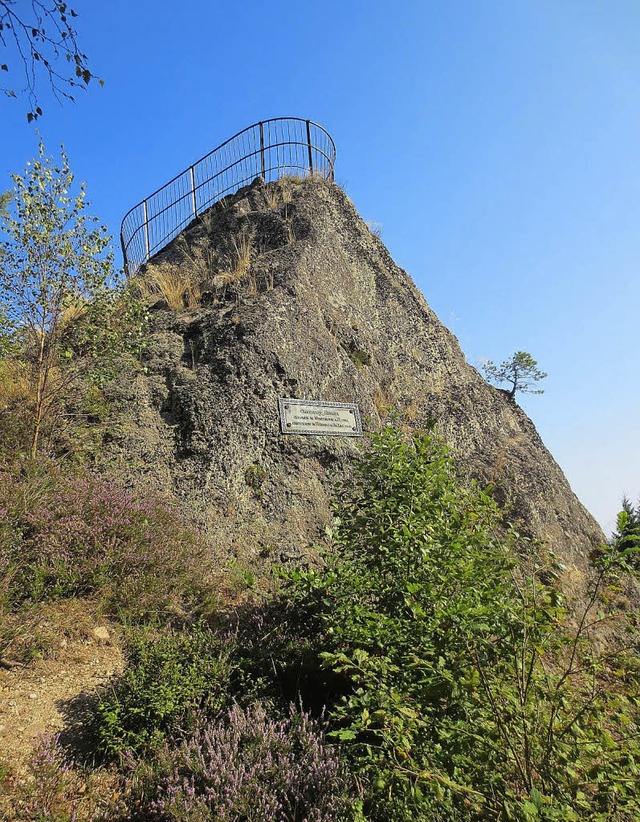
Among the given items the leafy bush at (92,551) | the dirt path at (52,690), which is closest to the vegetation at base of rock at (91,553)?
the leafy bush at (92,551)

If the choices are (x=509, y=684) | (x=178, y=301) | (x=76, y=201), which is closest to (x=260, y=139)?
(x=178, y=301)

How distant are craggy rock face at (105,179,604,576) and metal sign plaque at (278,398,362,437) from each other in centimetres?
15

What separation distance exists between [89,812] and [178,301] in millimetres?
8582

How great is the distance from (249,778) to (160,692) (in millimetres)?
935

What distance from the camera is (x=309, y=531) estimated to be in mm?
7113

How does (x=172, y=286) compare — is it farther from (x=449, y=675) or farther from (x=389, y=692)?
(x=449, y=675)

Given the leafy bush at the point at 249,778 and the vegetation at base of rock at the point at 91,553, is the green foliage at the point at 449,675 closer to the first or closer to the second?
the leafy bush at the point at 249,778

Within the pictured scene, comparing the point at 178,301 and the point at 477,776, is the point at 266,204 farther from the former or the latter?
the point at 477,776

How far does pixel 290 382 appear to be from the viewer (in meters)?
8.46

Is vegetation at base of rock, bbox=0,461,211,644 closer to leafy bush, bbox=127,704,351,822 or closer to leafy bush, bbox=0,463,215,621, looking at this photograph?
leafy bush, bbox=0,463,215,621

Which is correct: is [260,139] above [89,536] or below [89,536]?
above

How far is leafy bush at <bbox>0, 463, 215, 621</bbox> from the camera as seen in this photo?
14.9 feet

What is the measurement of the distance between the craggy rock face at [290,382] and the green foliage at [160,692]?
2255 mm

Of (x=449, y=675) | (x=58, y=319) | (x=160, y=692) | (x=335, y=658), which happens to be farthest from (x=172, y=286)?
(x=449, y=675)
